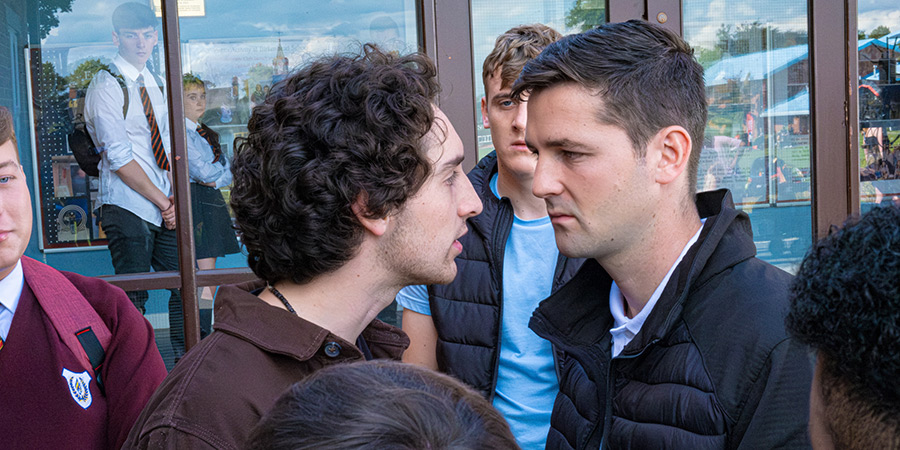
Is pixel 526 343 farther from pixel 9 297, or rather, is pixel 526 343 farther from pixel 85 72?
pixel 85 72

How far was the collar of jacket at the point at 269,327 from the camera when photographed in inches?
55.0

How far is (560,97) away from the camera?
1.61 metres

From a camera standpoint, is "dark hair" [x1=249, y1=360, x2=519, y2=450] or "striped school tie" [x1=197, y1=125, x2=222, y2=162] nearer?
"dark hair" [x1=249, y1=360, x2=519, y2=450]

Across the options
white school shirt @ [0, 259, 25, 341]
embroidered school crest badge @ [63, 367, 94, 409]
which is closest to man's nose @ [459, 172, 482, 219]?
embroidered school crest badge @ [63, 367, 94, 409]

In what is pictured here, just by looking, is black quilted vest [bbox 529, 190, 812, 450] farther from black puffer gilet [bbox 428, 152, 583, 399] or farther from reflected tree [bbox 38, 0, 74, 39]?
reflected tree [bbox 38, 0, 74, 39]

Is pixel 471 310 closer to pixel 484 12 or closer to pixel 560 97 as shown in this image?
pixel 560 97

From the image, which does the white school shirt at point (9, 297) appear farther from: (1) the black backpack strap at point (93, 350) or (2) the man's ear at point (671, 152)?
(2) the man's ear at point (671, 152)

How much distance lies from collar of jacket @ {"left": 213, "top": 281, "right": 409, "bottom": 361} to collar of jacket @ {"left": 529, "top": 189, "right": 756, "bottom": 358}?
0.52 metres

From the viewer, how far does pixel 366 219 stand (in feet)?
5.16

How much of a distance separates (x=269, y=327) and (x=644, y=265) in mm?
810

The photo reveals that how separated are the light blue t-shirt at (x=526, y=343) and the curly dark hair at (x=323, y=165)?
72cm

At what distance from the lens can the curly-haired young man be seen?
4.74 feet

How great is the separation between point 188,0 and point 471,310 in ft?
8.35

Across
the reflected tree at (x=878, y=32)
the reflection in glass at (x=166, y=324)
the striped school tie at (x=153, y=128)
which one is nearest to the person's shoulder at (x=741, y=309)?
the reflection in glass at (x=166, y=324)
